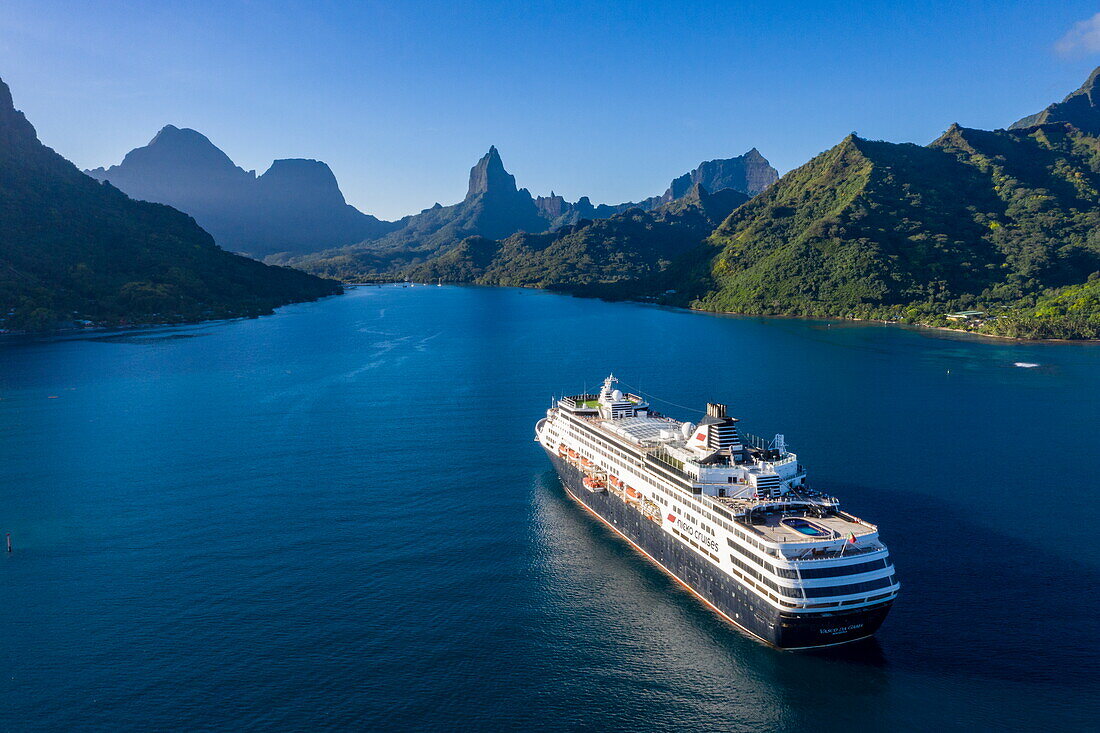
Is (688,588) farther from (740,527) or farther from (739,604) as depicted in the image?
(740,527)

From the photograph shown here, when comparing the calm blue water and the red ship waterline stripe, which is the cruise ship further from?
the calm blue water

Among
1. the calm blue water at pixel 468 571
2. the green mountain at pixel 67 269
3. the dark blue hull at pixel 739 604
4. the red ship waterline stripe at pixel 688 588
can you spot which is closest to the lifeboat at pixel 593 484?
the red ship waterline stripe at pixel 688 588

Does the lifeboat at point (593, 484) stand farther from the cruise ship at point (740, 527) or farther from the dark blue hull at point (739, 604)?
the dark blue hull at point (739, 604)

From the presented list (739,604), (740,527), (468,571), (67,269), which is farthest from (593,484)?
(67,269)

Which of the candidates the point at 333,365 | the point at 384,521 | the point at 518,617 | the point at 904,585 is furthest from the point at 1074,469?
the point at 333,365

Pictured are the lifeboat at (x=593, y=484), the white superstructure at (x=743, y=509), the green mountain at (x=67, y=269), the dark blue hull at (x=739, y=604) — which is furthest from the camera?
the green mountain at (x=67, y=269)

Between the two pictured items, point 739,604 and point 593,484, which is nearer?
point 739,604

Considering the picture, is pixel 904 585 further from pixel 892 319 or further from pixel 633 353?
pixel 892 319
